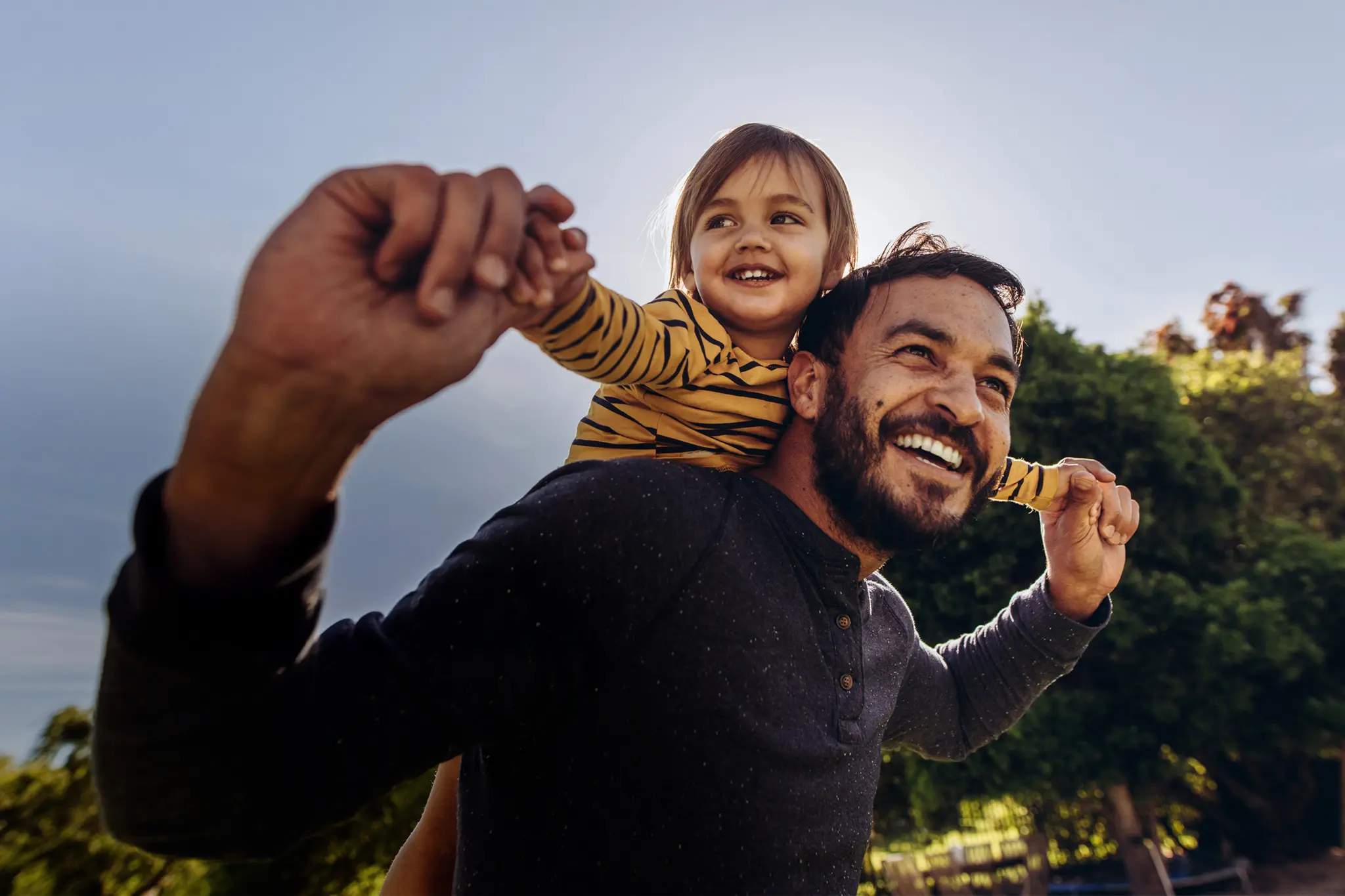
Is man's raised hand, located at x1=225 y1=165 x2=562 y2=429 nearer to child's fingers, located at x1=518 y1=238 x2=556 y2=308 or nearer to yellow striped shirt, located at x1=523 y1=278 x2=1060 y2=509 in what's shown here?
child's fingers, located at x1=518 y1=238 x2=556 y2=308

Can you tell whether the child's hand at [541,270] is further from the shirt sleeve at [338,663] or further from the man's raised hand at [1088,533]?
the man's raised hand at [1088,533]

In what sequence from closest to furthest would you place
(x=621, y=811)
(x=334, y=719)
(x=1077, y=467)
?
1. (x=334, y=719)
2. (x=621, y=811)
3. (x=1077, y=467)

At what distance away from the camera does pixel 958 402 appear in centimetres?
222

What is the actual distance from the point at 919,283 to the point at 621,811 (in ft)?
5.52

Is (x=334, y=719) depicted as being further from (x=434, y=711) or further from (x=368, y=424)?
(x=368, y=424)

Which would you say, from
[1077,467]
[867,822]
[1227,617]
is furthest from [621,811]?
[1227,617]

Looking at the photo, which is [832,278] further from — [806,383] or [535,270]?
[535,270]

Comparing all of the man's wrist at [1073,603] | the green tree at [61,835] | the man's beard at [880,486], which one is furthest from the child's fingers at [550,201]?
the green tree at [61,835]

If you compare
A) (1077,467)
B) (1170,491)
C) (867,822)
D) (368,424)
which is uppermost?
(1170,491)

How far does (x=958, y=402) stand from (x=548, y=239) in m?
1.33

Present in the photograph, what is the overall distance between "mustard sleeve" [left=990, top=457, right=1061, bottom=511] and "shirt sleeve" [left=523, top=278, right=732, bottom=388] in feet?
3.48

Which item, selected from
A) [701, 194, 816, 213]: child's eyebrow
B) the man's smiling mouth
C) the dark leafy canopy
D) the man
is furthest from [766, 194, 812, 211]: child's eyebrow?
the dark leafy canopy

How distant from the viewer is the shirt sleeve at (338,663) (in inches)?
42.7

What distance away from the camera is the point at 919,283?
2.48m
